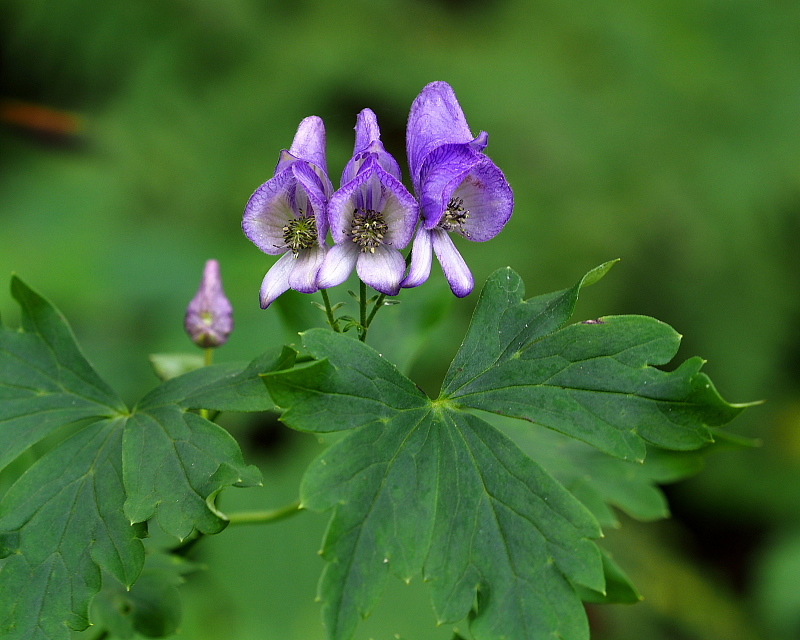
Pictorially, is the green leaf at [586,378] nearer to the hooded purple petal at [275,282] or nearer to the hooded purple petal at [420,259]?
the hooded purple petal at [420,259]

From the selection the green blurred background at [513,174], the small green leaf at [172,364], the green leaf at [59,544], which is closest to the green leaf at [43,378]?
the green leaf at [59,544]

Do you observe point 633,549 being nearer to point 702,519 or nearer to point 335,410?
point 702,519

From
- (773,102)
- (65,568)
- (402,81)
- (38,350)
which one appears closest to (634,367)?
(65,568)

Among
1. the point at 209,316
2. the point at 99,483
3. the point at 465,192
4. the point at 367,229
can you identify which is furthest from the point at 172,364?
the point at 465,192

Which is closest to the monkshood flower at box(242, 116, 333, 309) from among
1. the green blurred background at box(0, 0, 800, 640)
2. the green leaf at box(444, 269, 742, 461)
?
the green leaf at box(444, 269, 742, 461)

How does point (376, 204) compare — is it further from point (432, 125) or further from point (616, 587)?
point (616, 587)

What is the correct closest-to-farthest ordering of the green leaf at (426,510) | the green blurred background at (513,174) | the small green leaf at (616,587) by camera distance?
the green leaf at (426,510) < the small green leaf at (616,587) < the green blurred background at (513,174)

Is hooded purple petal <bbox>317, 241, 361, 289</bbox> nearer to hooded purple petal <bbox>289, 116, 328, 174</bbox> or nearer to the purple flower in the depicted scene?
hooded purple petal <bbox>289, 116, 328, 174</bbox>
